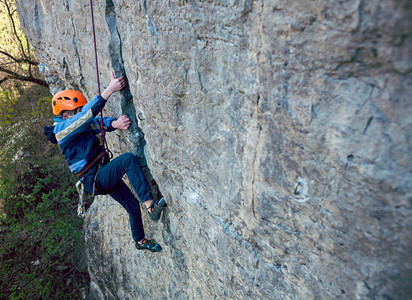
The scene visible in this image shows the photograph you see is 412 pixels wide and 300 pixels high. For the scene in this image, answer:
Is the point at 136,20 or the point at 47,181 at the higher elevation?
the point at 136,20

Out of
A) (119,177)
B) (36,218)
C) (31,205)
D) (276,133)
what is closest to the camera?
(276,133)

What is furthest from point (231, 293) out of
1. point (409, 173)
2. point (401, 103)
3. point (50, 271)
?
point (50, 271)

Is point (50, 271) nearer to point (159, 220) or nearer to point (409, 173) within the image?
point (159, 220)

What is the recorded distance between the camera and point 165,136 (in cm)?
266

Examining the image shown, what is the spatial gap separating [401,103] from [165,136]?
190 cm

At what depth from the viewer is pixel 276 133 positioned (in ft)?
5.16

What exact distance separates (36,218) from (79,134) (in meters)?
3.97

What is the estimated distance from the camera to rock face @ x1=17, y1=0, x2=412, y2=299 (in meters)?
1.13

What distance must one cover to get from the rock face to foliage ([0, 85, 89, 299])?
3.78m

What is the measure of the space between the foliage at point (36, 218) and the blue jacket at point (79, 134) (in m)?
3.48

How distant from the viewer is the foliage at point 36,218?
224 inches

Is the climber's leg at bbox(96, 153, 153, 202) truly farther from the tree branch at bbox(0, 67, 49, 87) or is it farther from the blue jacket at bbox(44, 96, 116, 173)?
the tree branch at bbox(0, 67, 49, 87)

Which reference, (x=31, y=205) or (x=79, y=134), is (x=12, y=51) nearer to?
(x=31, y=205)

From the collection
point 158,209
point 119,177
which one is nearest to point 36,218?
point 119,177
